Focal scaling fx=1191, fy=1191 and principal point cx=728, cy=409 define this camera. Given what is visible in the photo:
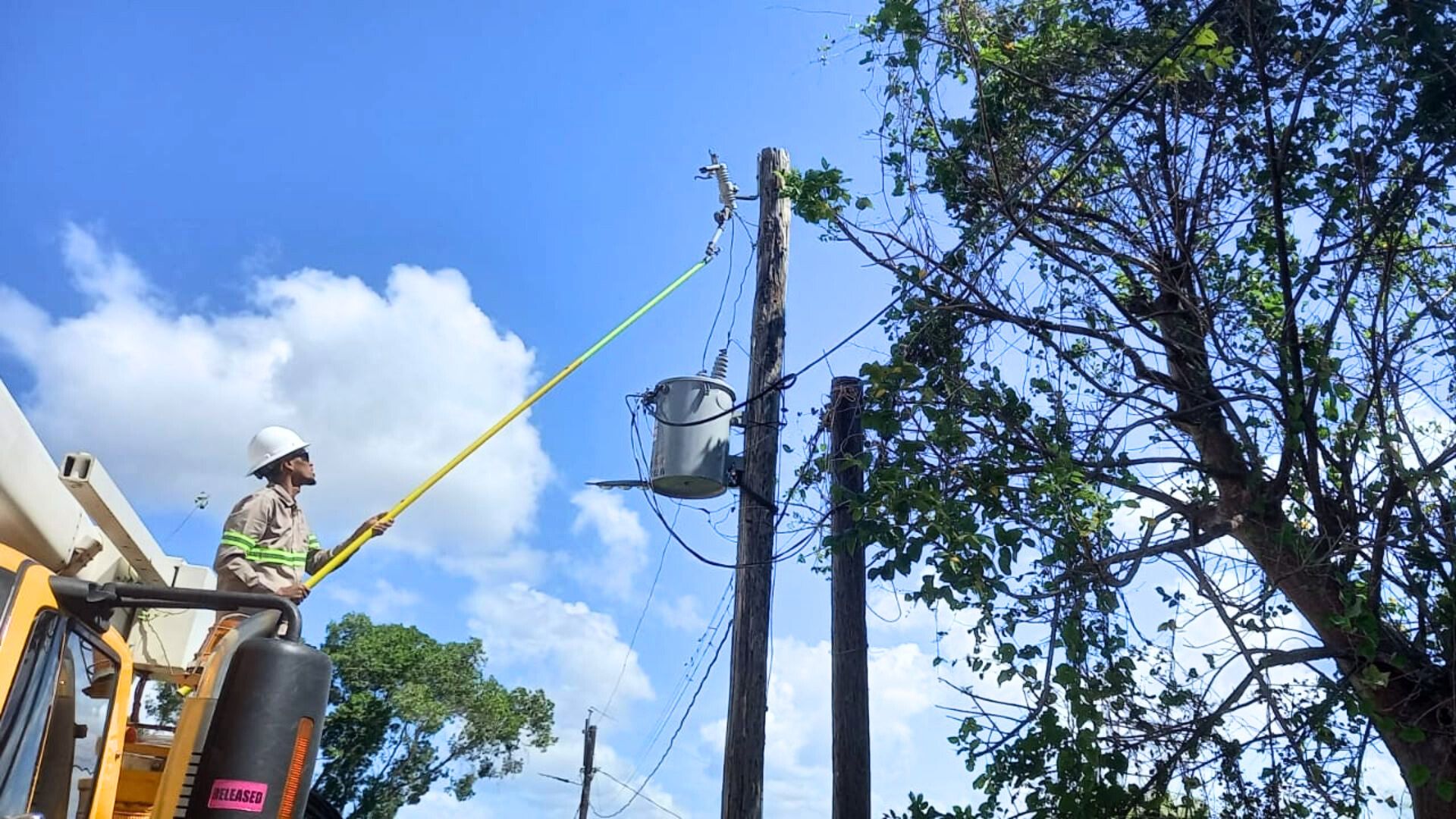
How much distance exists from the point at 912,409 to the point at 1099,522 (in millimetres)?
1193

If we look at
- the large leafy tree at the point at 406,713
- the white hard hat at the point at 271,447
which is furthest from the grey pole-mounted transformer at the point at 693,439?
the large leafy tree at the point at 406,713

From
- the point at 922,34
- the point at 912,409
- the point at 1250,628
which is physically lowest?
the point at 1250,628

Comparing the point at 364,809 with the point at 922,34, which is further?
the point at 364,809

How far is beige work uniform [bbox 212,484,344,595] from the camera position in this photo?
4797 mm

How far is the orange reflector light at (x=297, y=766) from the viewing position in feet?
10.5

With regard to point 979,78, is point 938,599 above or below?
below

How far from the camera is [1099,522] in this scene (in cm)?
654

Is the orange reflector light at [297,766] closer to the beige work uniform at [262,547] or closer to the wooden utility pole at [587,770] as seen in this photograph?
the beige work uniform at [262,547]

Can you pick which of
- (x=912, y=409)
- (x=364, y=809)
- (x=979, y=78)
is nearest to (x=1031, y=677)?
(x=912, y=409)

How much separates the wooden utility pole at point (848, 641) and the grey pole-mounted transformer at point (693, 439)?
30.0 inches

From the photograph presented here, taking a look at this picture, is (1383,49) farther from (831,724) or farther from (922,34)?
(831,724)

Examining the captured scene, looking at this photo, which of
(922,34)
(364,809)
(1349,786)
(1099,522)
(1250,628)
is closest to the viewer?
(1250,628)

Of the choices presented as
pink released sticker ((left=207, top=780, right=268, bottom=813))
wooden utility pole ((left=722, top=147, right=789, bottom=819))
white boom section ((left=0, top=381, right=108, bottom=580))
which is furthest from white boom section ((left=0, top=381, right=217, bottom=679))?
wooden utility pole ((left=722, top=147, right=789, bottom=819))

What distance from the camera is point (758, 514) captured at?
6.96m
